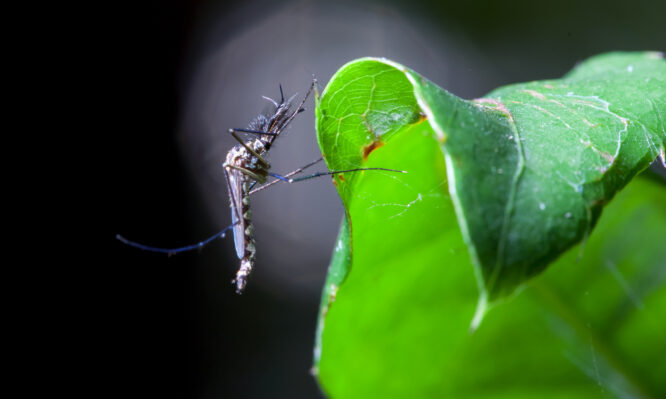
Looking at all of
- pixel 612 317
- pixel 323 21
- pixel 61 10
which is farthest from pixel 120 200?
pixel 612 317

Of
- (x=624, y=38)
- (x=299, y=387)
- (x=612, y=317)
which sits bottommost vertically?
(x=299, y=387)

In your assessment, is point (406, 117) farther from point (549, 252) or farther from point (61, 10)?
point (61, 10)

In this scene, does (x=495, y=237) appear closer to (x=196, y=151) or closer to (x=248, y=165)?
(x=248, y=165)

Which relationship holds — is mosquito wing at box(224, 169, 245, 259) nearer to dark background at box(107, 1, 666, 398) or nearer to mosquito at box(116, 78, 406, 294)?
mosquito at box(116, 78, 406, 294)

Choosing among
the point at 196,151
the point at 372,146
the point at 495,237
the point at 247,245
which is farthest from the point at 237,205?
the point at 196,151

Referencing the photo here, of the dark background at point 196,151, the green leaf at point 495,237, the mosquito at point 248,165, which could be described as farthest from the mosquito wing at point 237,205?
the dark background at point 196,151
